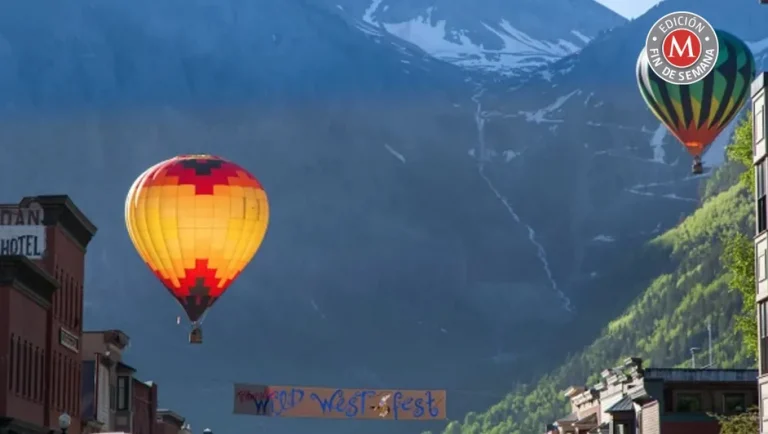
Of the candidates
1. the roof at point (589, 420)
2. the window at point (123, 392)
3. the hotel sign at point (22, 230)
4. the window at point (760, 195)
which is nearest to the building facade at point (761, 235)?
the window at point (760, 195)

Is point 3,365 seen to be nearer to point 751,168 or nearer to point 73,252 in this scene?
point 73,252

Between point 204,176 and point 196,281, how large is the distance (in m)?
4.57

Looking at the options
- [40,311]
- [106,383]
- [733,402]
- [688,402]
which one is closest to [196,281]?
[40,311]

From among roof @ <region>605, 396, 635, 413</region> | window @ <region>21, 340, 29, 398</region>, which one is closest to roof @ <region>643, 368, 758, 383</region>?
roof @ <region>605, 396, 635, 413</region>

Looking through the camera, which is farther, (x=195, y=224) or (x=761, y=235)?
(x=195, y=224)

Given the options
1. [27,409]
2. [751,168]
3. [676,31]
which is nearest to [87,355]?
[27,409]

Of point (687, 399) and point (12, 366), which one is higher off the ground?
point (687, 399)

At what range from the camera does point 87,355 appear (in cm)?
10819

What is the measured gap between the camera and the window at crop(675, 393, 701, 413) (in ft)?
342

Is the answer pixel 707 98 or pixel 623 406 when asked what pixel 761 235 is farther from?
pixel 623 406

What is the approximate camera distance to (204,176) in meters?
79.2

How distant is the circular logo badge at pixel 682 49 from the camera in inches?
3420

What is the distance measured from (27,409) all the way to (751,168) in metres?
31.5

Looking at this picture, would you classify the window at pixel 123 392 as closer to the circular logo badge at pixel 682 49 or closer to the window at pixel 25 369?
the window at pixel 25 369
